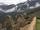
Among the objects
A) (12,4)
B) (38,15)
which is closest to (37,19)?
(38,15)

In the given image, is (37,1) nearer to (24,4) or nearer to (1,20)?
(24,4)

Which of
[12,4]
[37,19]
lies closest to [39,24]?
[37,19]

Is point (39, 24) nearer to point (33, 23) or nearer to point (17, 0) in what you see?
point (33, 23)

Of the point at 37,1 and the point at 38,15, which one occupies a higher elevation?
the point at 37,1

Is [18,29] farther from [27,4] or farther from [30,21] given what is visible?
[27,4]

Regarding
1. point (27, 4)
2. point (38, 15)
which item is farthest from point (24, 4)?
point (38, 15)

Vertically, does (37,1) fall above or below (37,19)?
above

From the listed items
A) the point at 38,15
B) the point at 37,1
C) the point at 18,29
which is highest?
the point at 37,1
